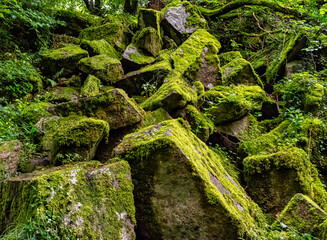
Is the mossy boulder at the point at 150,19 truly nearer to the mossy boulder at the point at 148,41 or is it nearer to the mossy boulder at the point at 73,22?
the mossy boulder at the point at 148,41

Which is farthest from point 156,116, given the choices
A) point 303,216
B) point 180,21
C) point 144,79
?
point 180,21

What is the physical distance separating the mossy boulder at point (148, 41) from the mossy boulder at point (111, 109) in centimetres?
432

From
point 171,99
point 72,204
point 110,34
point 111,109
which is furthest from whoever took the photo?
point 110,34

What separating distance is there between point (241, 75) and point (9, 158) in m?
6.81

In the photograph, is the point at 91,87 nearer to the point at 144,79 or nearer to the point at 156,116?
the point at 144,79

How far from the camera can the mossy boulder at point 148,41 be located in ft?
27.1

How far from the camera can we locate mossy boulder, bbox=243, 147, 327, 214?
4105mm

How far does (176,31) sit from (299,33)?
4.26 m

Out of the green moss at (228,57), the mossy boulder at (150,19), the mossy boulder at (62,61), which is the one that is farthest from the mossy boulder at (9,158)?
the green moss at (228,57)

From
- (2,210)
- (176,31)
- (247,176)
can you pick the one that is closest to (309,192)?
(247,176)

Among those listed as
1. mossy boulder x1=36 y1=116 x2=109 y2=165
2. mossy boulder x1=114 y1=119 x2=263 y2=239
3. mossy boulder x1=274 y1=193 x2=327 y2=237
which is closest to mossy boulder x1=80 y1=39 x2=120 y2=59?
mossy boulder x1=36 y1=116 x2=109 y2=165

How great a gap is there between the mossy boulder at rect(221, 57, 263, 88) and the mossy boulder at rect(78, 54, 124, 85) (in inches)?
133

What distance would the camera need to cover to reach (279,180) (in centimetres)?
423

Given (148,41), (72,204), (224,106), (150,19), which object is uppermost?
(150,19)
